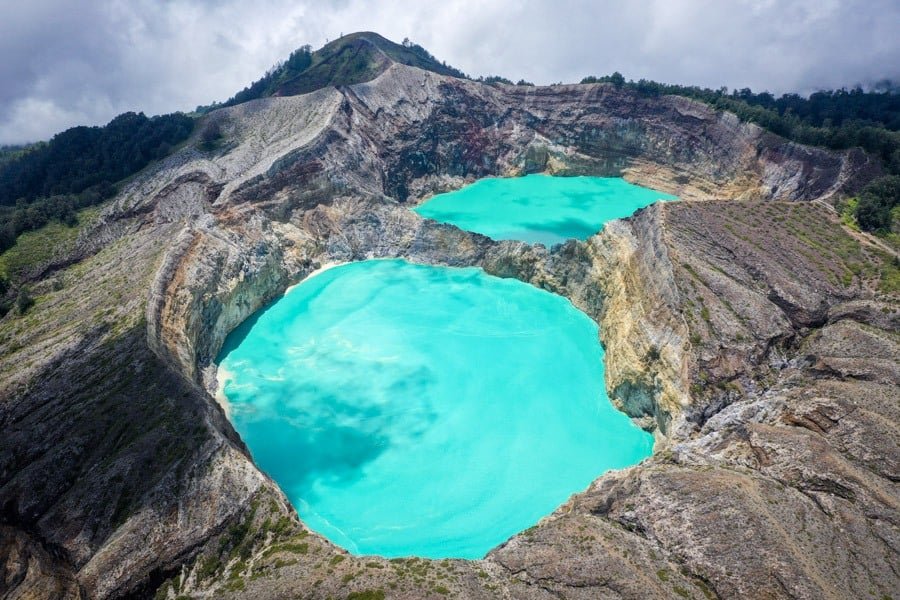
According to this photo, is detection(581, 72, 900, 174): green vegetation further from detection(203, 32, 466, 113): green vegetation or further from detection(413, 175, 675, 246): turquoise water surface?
detection(203, 32, 466, 113): green vegetation

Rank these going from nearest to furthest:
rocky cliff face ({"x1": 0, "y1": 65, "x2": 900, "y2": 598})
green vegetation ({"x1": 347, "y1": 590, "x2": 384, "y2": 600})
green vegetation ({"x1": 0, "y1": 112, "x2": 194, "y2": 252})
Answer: green vegetation ({"x1": 347, "y1": 590, "x2": 384, "y2": 600}), rocky cliff face ({"x1": 0, "y1": 65, "x2": 900, "y2": 598}), green vegetation ({"x1": 0, "y1": 112, "x2": 194, "y2": 252})

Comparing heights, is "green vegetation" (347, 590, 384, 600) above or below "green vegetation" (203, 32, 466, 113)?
below

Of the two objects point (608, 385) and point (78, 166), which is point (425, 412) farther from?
point (78, 166)

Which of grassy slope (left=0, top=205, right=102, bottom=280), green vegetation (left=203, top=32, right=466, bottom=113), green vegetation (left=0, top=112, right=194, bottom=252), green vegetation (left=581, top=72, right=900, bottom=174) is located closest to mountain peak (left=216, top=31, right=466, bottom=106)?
green vegetation (left=203, top=32, right=466, bottom=113)

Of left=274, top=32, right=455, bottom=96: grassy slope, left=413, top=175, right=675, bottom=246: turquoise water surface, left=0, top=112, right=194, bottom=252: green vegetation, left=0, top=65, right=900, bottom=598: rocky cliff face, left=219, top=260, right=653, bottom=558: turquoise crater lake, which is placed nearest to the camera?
left=0, top=65, right=900, bottom=598: rocky cliff face

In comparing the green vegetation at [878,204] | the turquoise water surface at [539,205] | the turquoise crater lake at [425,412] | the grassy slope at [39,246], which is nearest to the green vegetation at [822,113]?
the green vegetation at [878,204]

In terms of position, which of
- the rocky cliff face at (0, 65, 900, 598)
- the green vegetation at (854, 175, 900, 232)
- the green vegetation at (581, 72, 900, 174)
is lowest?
the rocky cliff face at (0, 65, 900, 598)

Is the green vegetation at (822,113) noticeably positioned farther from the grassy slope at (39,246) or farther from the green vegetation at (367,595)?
the grassy slope at (39,246)
